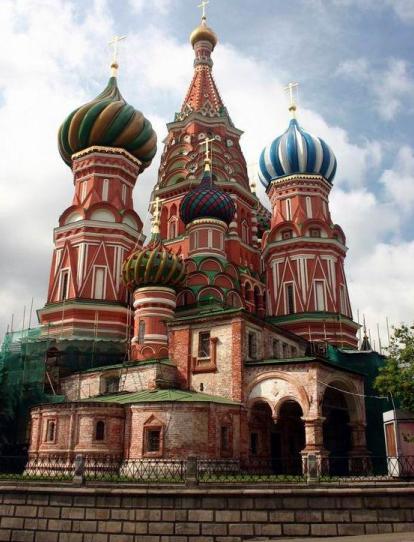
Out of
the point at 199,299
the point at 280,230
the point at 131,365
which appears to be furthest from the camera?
the point at 280,230

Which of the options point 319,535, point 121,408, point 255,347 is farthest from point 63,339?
point 319,535

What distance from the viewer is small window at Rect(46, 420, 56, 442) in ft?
63.9

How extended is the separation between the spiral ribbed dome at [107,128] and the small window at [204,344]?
14414 millimetres

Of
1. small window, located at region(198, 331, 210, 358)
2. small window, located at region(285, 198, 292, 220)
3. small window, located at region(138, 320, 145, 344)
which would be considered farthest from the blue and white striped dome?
small window, located at region(198, 331, 210, 358)

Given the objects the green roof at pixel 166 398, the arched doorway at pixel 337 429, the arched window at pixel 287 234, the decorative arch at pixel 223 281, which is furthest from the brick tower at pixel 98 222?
the arched doorway at pixel 337 429

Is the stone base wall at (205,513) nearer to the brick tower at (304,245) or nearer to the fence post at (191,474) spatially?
the fence post at (191,474)

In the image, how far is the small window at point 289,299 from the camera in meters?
30.7

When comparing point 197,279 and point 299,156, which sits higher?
point 299,156

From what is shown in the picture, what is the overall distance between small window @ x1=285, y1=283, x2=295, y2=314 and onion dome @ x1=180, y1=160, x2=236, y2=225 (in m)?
5.04

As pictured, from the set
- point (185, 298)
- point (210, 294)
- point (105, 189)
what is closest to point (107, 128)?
point (105, 189)

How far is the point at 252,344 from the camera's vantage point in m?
21.3

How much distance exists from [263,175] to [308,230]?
4.89m

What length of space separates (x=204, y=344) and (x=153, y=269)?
4783mm

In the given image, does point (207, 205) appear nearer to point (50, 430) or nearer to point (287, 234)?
point (287, 234)
